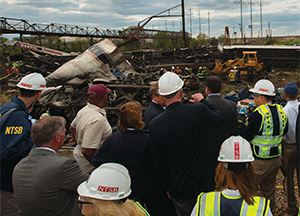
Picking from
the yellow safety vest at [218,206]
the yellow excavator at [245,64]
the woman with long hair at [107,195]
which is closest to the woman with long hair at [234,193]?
the yellow safety vest at [218,206]

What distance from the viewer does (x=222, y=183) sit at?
163 centimetres

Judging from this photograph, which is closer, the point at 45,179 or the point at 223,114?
the point at 45,179

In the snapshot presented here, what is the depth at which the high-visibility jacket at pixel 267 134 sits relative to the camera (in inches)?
126

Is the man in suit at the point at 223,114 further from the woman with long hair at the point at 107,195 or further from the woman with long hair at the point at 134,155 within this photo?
the woman with long hair at the point at 107,195

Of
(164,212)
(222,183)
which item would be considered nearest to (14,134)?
(164,212)

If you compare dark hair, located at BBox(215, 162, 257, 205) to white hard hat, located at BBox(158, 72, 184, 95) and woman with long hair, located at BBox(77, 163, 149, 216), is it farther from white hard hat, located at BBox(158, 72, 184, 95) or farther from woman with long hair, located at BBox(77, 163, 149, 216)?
white hard hat, located at BBox(158, 72, 184, 95)

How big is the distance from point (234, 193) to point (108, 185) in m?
0.88

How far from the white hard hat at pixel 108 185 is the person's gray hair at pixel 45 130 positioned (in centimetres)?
83

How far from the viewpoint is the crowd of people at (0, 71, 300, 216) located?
154 centimetres

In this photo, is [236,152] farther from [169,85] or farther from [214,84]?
[214,84]

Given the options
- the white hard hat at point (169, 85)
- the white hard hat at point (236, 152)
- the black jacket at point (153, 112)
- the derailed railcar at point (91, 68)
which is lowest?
the white hard hat at point (236, 152)

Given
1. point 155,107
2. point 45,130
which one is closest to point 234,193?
point 45,130

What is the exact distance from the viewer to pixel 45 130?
83.3 inches

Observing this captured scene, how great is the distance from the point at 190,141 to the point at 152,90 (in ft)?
4.88
